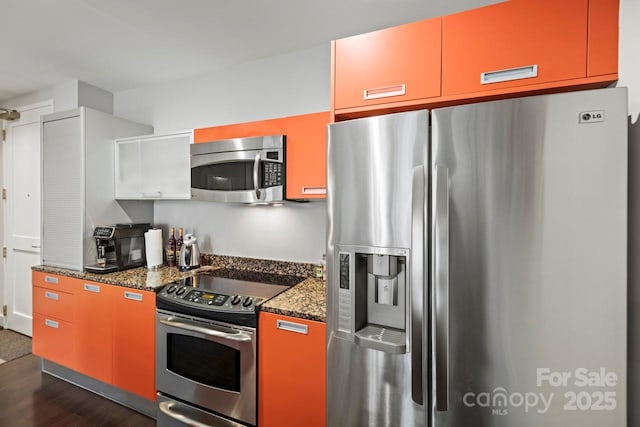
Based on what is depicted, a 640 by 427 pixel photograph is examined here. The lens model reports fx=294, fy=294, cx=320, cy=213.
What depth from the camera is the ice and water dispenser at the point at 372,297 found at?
1.20 m

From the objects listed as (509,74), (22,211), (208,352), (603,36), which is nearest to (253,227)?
(208,352)

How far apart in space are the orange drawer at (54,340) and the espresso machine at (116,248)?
500 mm

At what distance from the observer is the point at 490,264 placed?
1.02 m

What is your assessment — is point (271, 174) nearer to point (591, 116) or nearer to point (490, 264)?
point (490, 264)

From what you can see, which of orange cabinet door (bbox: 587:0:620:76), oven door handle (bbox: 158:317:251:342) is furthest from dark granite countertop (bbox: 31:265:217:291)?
orange cabinet door (bbox: 587:0:620:76)

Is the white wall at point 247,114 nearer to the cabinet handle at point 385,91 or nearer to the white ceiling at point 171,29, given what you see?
the white ceiling at point 171,29

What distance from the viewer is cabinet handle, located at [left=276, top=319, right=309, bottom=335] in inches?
58.0

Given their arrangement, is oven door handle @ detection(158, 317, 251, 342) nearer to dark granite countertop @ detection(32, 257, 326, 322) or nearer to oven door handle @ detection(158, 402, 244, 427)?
dark granite countertop @ detection(32, 257, 326, 322)

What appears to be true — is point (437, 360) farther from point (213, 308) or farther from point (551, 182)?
point (213, 308)

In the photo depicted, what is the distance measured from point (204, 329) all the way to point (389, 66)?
1.70m

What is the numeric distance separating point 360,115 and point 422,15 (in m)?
0.96

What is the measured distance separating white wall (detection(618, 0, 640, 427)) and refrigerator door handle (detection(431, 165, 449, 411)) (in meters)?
0.62

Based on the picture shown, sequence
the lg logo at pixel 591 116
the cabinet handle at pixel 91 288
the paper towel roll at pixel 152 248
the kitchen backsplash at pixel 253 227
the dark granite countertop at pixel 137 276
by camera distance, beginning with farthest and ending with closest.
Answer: the paper towel roll at pixel 152 248
the kitchen backsplash at pixel 253 227
the cabinet handle at pixel 91 288
the dark granite countertop at pixel 137 276
the lg logo at pixel 591 116

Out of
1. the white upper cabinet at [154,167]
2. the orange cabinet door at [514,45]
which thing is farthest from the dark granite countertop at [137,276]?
the orange cabinet door at [514,45]
